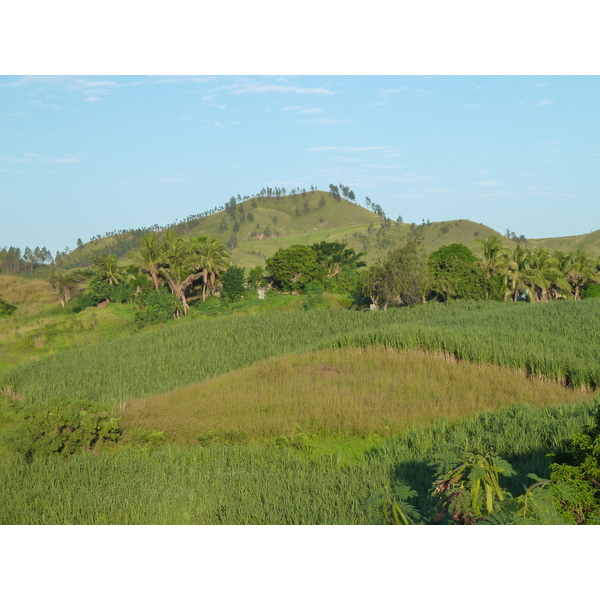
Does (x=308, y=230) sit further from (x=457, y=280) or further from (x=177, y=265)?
(x=457, y=280)

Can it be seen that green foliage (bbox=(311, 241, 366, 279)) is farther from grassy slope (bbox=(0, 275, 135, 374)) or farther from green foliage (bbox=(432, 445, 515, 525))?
green foliage (bbox=(432, 445, 515, 525))

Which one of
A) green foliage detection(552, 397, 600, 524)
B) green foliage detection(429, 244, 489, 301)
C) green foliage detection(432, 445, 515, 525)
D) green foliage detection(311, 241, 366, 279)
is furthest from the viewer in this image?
green foliage detection(311, 241, 366, 279)

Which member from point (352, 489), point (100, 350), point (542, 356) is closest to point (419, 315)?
point (542, 356)

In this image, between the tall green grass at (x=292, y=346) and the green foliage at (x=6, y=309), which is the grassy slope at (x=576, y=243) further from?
the green foliage at (x=6, y=309)

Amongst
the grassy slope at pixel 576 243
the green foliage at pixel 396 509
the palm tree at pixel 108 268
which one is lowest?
the green foliage at pixel 396 509

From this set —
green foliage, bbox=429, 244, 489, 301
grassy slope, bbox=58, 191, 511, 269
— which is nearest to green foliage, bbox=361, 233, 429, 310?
green foliage, bbox=429, 244, 489, 301

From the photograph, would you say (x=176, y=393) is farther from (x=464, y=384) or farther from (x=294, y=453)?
(x=464, y=384)

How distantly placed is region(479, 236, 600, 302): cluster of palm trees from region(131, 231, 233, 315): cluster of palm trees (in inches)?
902

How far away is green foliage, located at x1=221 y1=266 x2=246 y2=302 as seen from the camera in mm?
47938

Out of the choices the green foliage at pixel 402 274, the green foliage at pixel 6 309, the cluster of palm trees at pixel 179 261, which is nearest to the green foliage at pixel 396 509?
the green foliage at pixel 402 274

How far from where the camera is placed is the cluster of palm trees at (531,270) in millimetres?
46906

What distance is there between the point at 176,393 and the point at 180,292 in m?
29.0

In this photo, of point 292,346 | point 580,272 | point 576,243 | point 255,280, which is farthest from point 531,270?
point 576,243

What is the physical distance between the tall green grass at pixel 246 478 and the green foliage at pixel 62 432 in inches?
20.4
